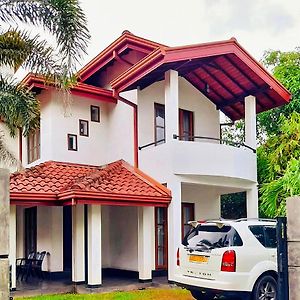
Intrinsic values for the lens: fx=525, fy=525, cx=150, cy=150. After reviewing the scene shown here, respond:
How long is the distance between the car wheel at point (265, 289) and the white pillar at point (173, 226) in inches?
163

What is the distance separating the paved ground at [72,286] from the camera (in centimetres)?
1333

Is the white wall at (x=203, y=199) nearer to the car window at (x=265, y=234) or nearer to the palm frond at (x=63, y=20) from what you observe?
the car window at (x=265, y=234)

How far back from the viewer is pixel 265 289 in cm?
1051

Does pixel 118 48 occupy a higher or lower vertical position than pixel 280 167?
higher

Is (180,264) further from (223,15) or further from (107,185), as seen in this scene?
(223,15)

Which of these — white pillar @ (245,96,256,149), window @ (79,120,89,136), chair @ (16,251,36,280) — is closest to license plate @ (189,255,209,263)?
chair @ (16,251,36,280)

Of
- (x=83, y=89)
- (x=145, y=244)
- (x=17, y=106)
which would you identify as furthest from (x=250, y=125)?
(x=17, y=106)

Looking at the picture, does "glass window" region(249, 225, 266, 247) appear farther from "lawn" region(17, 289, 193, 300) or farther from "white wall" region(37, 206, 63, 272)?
"white wall" region(37, 206, 63, 272)

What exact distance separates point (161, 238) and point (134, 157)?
2.61 metres

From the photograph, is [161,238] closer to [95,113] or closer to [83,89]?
[95,113]

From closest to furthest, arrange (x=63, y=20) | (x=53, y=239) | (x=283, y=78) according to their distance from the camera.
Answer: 1. (x=63, y=20)
2. (x=53, y=239)
3. (x=283, y=78)

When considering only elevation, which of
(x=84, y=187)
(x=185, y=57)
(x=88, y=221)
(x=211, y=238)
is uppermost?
(x=185, y=57)

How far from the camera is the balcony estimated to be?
48.4 feet

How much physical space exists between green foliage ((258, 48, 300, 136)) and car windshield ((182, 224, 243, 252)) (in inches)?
438
